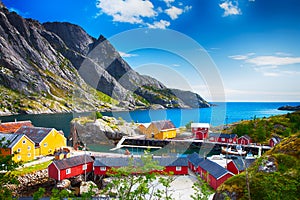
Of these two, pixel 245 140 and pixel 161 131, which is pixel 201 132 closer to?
pixel 161 131

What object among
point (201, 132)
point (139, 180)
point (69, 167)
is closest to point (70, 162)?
point (69, 167)

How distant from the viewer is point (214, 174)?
2386cm

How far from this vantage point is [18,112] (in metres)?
109

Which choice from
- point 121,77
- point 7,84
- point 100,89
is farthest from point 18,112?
point 121,77

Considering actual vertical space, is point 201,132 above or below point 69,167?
above

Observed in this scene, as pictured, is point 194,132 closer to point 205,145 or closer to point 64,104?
point 205,145

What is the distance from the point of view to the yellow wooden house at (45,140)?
112 ft

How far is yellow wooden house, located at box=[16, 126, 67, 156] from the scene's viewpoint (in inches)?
1350

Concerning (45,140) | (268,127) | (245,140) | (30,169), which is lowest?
(245,140)

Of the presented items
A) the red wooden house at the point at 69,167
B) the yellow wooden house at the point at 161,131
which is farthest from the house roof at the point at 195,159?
the yellow wooden house at the point at 161,131

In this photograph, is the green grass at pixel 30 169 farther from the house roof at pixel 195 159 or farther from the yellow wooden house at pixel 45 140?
the house roof at pixel 195 159

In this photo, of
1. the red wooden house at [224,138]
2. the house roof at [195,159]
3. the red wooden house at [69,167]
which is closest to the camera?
the red wooden house at [69,167]

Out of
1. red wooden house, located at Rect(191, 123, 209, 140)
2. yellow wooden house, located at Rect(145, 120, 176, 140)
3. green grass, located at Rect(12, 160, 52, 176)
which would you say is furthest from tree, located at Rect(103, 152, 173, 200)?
red wooden house, located at Rect(191, 123, 209, 140)

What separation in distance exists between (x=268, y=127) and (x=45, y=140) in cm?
4258
